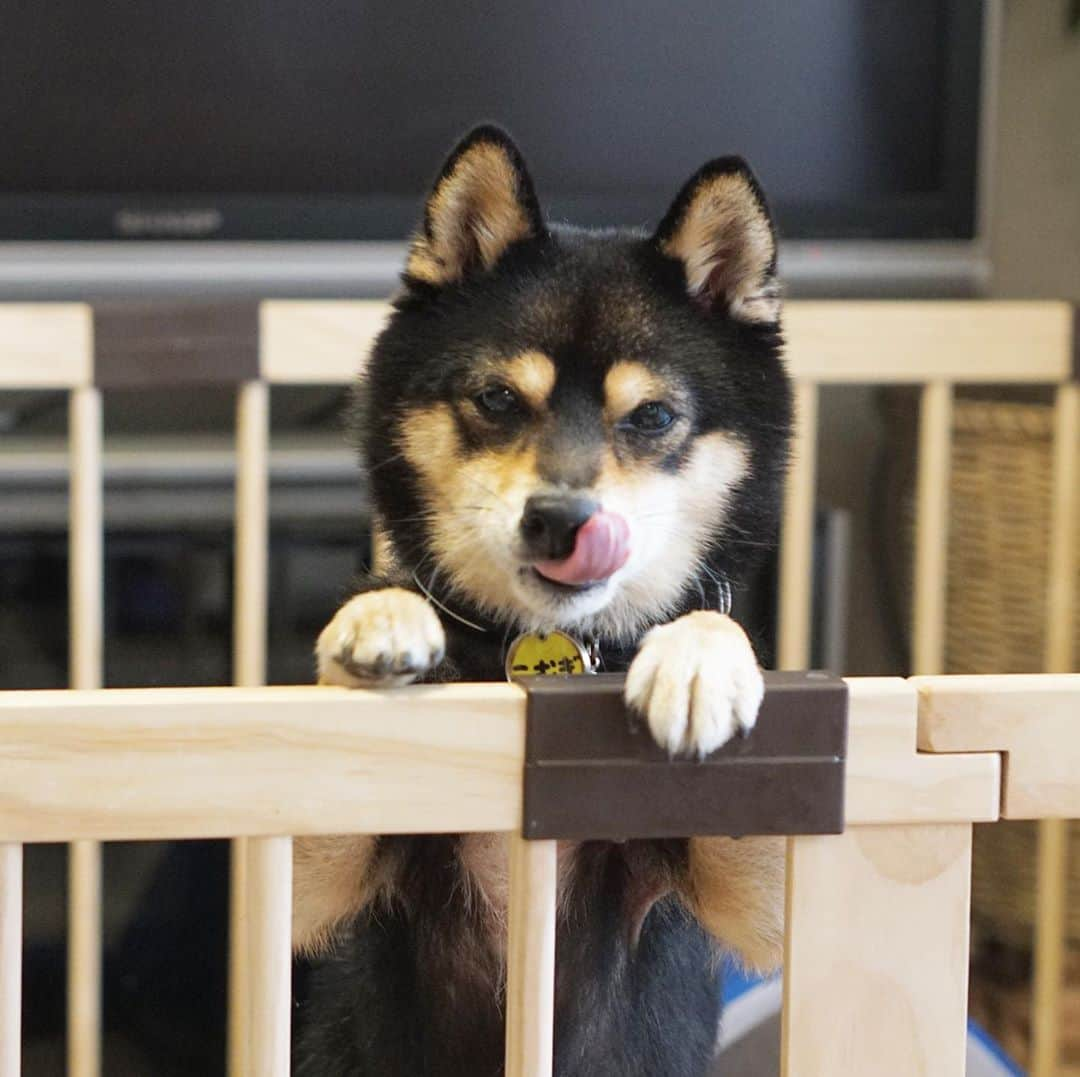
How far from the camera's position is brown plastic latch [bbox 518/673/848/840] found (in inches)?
25.8

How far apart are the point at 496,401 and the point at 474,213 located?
132mm

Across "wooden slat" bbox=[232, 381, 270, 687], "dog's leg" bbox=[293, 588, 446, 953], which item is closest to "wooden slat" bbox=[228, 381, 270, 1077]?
"wooden slat" bbox=[232, 381, 270, 687]

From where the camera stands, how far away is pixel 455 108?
172 cm

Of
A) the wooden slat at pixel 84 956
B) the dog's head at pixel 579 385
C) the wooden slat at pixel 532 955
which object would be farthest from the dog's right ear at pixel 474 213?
the wooden slat at pixel 84 956

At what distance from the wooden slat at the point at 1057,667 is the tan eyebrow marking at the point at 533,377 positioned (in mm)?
694

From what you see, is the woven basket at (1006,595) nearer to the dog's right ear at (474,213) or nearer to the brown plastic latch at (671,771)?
the dog's right ear at (474,213)

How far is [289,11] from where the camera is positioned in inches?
66.3

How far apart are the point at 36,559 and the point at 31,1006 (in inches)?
17.8

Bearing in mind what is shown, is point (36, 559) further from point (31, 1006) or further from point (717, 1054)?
point (717, 1054)

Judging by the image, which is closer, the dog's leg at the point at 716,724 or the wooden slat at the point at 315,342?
the dog's leg at the point at 716,724

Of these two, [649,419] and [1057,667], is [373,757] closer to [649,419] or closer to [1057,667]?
[649,419]

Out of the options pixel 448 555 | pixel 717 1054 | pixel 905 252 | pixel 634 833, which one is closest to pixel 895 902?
pixel 634 833

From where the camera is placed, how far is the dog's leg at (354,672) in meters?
0.73

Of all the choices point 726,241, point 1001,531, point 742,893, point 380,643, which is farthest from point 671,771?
point 1001,531
